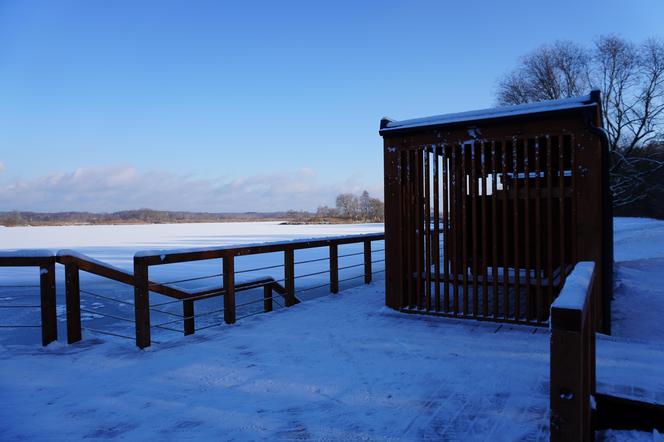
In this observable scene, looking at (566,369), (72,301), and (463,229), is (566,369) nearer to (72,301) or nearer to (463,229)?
(463,229)

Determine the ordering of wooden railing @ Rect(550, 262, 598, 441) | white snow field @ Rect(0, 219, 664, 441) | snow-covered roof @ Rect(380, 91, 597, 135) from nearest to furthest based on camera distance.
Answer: wooden railing @ Rect(550, 262, 598, 441) → white snow field @ Rect(0, 219, 664, 441) → snow-covered roof @ Rect(380, 91, 597, 135)

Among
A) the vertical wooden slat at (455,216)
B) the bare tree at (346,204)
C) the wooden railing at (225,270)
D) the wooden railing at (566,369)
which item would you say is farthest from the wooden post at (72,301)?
the bare tree at (346,204)

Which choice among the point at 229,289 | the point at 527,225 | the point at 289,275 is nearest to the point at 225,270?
the point at 229,289

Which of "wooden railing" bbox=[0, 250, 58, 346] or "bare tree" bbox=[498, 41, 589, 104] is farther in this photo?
"bare tree" bbox=[498, 41, 589, 104]

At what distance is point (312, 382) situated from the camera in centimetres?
302

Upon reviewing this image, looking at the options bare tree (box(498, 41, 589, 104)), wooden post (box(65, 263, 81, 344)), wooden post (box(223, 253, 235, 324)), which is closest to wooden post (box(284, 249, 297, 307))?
wooden post (box(223, 253, 235, 324))

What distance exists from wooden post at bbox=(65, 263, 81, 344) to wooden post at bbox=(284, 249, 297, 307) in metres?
2.36

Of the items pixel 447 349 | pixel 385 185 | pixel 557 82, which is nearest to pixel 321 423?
pixel 447 349

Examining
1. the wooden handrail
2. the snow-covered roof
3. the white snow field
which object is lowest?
Result: the white snow field

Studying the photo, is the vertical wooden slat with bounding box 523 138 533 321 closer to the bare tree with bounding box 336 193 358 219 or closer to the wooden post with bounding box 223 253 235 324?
the wooden post with bounding box 223 253 235 324

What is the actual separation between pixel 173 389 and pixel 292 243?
282 centimetres

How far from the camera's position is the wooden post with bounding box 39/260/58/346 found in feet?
12.8

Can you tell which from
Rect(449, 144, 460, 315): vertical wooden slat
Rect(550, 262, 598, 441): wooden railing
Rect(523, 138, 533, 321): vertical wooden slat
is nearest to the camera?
Rect(550, 262, 598, 441): wooden railing

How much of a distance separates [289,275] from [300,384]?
113 inches
